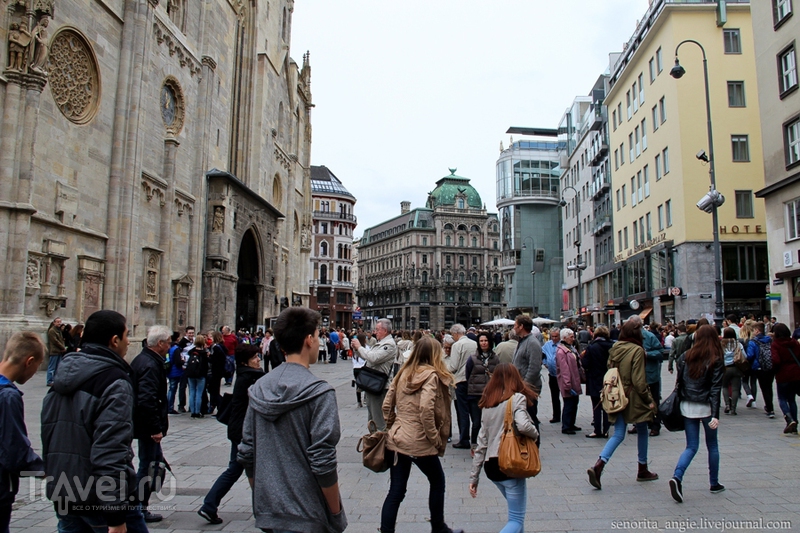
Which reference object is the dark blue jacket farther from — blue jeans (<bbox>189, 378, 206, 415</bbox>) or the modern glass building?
the modern glass building

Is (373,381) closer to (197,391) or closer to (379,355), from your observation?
(379,355)

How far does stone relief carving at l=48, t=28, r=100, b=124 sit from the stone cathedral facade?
0.04 m

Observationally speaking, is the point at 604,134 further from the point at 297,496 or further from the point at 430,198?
the point at 430,198

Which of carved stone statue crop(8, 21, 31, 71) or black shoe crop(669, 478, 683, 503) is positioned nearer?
black shoe crop(669, 478, 683, 503)

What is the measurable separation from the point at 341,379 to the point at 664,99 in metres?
26.2

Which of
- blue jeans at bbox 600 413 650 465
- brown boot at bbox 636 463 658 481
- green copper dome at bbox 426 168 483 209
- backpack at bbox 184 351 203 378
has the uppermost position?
green copper dome at bbox 426 168 483 209

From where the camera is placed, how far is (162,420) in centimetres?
566

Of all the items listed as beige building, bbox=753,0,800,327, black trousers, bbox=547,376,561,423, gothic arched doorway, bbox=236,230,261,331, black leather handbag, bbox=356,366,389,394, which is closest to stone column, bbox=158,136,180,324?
gothic arched doorway, bbox=236,230,261,331

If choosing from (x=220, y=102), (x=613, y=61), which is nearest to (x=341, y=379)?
(x=220, y=102)

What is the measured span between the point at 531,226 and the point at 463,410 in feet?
228

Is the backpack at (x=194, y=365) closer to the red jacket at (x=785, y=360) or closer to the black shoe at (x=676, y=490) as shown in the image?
the black shoe at (x=676, y=490)

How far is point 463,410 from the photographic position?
10.1 meters

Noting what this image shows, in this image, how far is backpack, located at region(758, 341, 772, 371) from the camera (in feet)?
36.2

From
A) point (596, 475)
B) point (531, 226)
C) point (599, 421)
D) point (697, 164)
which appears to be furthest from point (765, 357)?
point (531, 226)
